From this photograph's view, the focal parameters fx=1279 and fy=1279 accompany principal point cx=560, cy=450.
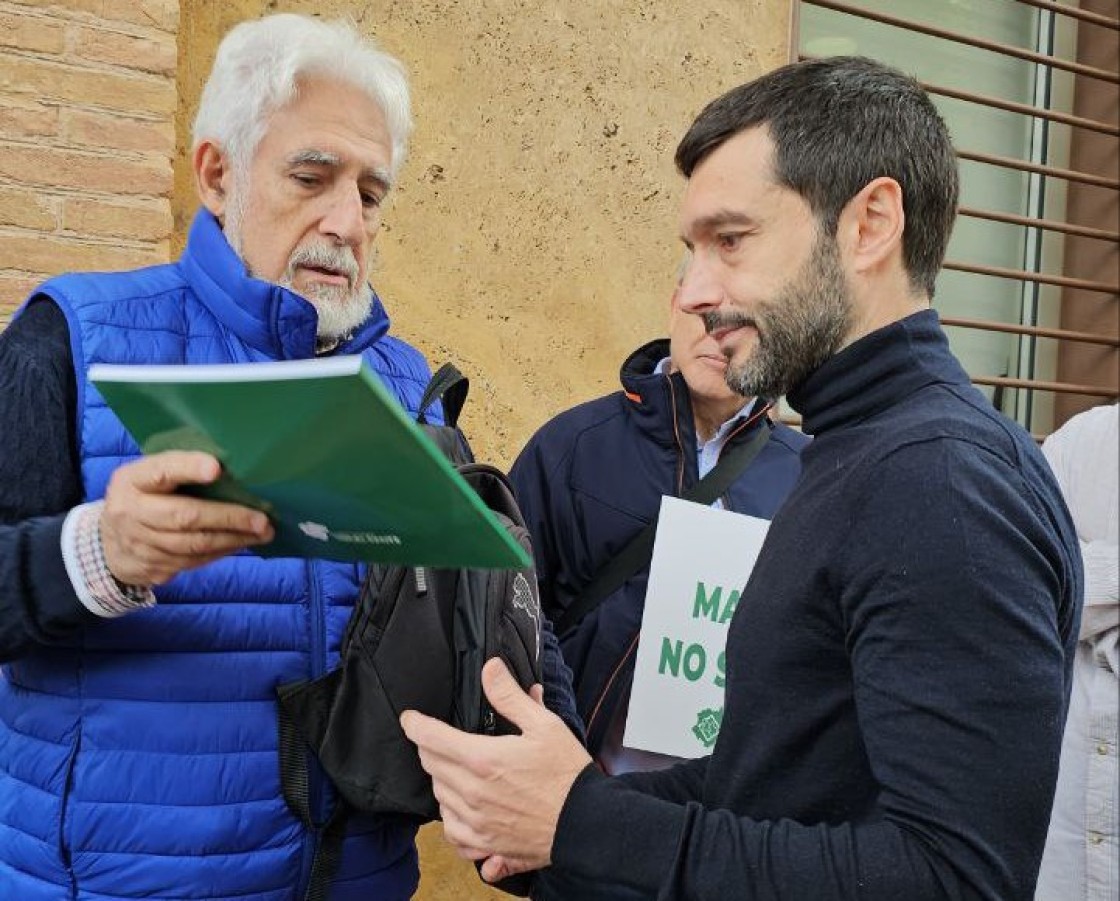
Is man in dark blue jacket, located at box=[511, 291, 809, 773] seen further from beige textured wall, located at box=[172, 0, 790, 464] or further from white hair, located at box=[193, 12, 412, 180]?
beige textured wall, located at box=[172, 0, 790, 464]

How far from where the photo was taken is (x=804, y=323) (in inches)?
61.1

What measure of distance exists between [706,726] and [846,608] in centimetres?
117

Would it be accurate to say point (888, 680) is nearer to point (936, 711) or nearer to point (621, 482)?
point (936, 711)

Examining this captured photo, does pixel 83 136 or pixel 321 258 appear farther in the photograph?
pixel 83 136

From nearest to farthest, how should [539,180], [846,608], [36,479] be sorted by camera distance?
[846,608], [36,479], [539,180]

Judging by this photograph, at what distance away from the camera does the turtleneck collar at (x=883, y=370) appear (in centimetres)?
148

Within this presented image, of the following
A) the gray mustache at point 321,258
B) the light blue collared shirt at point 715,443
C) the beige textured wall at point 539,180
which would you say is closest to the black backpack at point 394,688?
the gray mustache at point 321,258

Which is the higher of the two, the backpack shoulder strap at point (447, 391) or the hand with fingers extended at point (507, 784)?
the backpack shoulder strap at point (447, 391)

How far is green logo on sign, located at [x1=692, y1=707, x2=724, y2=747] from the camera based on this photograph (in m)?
2.42

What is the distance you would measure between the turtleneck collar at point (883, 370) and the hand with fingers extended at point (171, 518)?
670 mm

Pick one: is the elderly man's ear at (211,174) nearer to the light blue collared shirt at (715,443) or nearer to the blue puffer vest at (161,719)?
the blue puffer vest at (161,719)

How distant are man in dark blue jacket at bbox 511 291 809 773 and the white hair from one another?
2.81 feet

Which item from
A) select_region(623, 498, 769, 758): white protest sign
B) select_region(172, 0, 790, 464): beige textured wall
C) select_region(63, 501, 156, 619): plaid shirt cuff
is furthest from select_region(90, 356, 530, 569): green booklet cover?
select_region(172, 0, 790, 464): beige textured wall

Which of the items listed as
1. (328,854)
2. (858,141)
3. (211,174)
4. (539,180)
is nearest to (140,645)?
(328,854)
